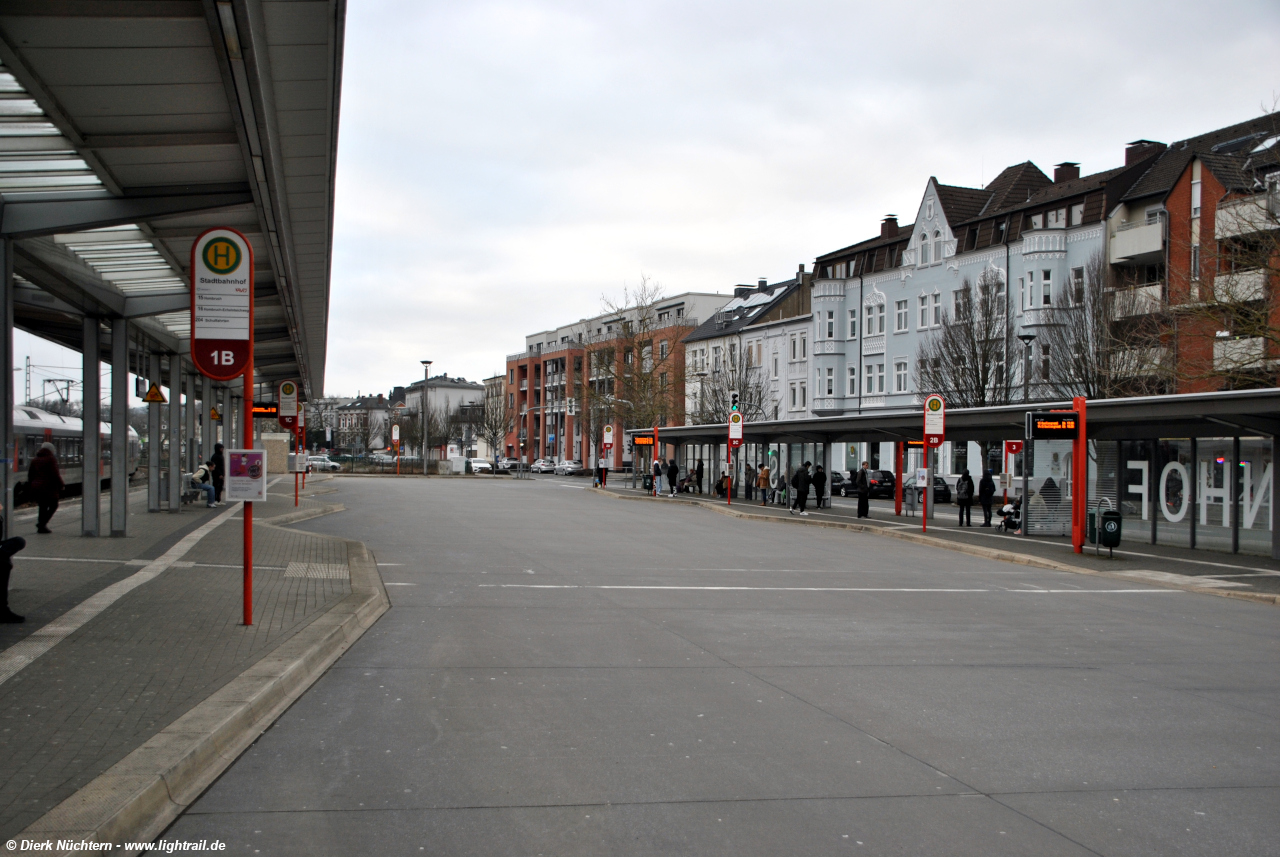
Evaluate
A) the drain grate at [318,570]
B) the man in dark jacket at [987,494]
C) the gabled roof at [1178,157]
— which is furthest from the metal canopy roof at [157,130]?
the gabled roof at [1178,157]

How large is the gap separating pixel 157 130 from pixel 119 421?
9.29 m

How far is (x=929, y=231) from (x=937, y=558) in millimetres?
38193

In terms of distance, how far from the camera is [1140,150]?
47938mm

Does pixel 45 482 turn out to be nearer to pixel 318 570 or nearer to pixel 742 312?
pixel 318 570

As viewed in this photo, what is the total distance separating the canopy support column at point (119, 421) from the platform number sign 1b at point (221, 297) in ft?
31.2

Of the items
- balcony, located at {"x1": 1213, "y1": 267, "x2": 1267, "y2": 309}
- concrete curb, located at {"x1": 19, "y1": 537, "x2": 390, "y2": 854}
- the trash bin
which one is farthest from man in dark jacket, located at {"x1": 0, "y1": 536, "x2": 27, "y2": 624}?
balcony, located at {"x1": 1213, "y1": 267, "x2": 1267, "y2": 309}

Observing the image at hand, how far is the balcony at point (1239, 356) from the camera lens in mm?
24578

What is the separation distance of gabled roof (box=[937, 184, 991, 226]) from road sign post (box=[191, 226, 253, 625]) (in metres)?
48.7

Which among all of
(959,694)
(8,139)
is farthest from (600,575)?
(8,139)

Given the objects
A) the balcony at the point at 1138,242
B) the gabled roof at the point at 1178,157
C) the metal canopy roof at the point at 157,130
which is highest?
the gabled roof at the point at 1178,157

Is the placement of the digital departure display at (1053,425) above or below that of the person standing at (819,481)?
above

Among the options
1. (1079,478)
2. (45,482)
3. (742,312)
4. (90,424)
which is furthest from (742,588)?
(742,312)

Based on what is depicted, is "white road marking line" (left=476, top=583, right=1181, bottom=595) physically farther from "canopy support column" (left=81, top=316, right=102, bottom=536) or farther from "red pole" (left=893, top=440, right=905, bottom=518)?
"red pole" (left=893, top=440, right=905, bottom=518)

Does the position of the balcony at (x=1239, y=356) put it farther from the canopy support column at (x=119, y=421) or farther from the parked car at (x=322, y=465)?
the parked car at (x=322, y=465)
